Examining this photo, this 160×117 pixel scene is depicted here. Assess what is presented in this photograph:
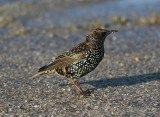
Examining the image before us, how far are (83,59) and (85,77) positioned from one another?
5.95 ft

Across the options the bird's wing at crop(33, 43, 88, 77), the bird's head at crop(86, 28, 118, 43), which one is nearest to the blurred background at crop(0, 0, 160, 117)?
the bird's head at crop(86, 28, 118, 43)

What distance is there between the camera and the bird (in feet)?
22.2

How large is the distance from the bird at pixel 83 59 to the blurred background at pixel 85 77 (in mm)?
476

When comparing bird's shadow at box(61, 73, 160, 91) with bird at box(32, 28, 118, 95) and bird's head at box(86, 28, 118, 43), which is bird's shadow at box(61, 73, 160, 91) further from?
bird's head at box(86, 28, 118, 43)

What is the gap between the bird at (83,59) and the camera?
677cm

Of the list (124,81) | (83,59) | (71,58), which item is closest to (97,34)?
(83,59)

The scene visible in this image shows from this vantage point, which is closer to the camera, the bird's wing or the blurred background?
the blurred background

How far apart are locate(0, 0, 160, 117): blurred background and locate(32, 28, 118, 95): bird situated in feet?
1.56

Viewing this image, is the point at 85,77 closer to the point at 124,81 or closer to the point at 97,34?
the point at 124,81

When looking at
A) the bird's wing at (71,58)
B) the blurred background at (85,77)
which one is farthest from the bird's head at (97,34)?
the blurred background at (85,77)

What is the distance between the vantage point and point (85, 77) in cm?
850

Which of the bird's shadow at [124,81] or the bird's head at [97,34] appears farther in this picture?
the bird's shadow at [124,81]

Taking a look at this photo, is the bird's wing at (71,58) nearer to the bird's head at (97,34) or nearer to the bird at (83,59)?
the bird at (83,59)

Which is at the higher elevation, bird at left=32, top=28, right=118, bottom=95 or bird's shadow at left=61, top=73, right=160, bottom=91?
bird at left=32, top=28, right=118, bottom=95
